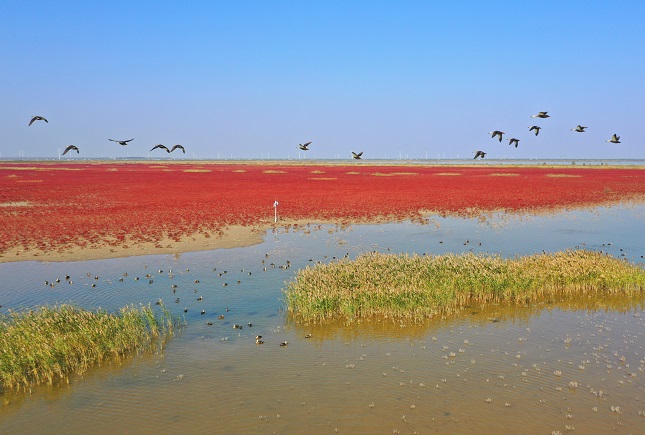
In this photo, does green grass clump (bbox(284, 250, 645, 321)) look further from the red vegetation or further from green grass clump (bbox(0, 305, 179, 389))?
the red vegetation

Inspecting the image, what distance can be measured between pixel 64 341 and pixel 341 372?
7322 millimetres

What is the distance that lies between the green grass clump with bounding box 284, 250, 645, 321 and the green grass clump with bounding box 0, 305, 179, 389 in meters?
5.18

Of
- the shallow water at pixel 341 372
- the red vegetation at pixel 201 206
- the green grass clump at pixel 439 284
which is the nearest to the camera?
the shallow water at pixel 341 372

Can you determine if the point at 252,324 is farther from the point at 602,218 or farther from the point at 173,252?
the point at 602,218

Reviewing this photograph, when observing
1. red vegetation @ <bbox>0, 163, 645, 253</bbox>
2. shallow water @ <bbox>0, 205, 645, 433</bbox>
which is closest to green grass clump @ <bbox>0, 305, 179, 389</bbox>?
shallow water @ <bbox>0, 205, 645, 433</bbox>

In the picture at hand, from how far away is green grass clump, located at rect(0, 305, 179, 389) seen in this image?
12.0m

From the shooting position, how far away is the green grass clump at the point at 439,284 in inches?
657

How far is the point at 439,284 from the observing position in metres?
18.2

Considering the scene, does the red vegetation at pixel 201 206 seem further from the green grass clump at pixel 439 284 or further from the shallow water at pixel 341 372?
the green grass clump at pixel 439 284

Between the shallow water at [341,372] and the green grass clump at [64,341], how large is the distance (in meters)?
0.53

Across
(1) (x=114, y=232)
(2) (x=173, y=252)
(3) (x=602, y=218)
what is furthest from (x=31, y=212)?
(3) (x=602, y=218)

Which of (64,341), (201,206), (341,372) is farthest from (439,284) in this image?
Answer: (201,206)

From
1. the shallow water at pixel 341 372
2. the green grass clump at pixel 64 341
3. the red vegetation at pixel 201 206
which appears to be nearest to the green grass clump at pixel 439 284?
the shallow water at pixel 341 372

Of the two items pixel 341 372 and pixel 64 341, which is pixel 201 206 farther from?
pixel 341 372
